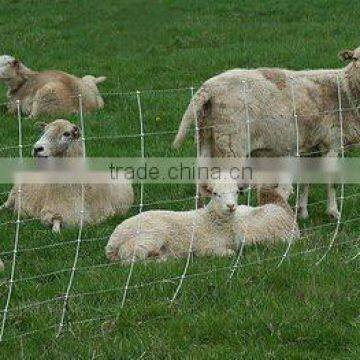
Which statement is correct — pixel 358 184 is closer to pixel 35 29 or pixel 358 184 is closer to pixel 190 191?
pixel 190 191

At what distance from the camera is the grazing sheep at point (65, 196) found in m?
8.74

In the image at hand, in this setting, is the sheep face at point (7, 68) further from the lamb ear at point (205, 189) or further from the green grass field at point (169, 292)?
the lamb ear at point (205, 189)

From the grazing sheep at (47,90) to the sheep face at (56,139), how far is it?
4.35 metres

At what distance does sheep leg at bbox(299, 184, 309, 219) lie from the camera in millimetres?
8703

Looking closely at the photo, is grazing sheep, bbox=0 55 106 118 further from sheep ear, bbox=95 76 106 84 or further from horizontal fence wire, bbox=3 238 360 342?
horizontal fence wire, bbox=3 238 360 342

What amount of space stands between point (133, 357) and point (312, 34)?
527 inches

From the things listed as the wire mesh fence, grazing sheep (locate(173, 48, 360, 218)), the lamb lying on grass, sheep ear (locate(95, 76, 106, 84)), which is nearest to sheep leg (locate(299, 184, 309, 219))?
grazing sheep (locate(173, 48, 360, 218))

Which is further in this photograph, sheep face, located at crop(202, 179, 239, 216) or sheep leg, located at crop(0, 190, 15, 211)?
sheep leg, located at crop(0, 190, 15, 211)

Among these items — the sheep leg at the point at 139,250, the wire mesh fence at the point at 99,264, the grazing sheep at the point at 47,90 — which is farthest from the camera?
the grazing sheep at the point at 47,90

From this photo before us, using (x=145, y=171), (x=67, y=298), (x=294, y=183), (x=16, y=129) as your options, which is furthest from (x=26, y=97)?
Answer: (x=67, y=298)

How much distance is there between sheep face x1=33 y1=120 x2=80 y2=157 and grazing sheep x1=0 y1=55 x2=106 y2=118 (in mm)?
4351

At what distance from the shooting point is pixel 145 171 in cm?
988

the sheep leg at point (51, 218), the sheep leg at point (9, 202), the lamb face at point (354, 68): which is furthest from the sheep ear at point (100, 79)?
the lamb face at point (354, 68)

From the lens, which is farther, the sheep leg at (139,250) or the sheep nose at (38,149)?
the sheep nose at (38,149)
